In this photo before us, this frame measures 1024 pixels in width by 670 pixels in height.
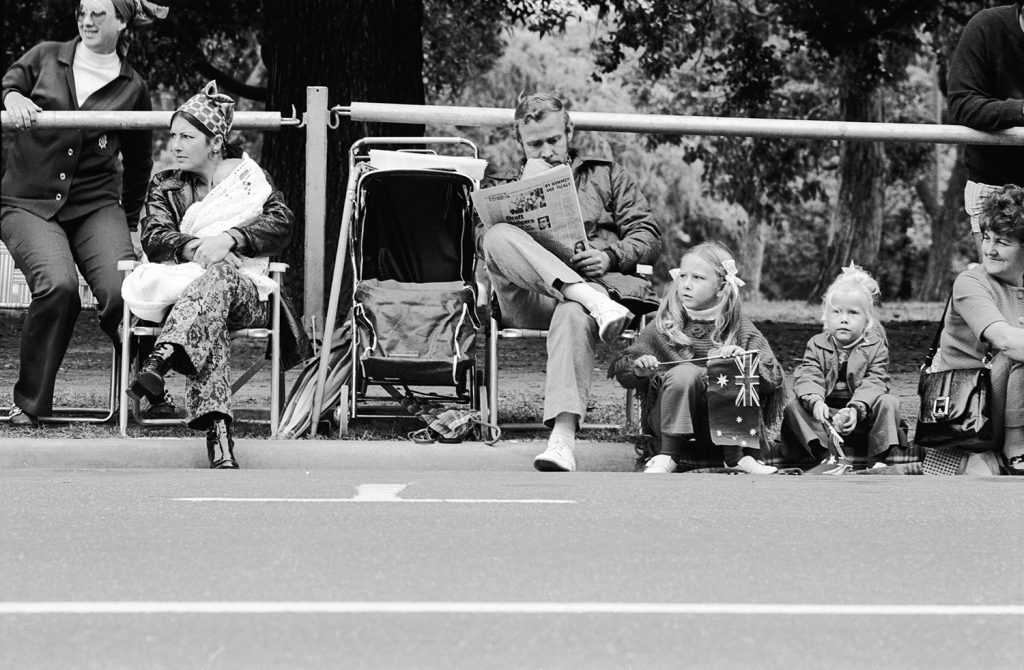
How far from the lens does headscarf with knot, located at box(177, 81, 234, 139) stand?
24.5 ft

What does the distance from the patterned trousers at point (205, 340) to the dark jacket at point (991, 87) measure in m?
3.63

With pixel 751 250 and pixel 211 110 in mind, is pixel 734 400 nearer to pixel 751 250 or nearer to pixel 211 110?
pixel 211 110

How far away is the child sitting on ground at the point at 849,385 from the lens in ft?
23.1

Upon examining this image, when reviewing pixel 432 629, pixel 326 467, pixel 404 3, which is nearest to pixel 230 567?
pixel 432 629

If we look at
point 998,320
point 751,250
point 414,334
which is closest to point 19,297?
point 414,334

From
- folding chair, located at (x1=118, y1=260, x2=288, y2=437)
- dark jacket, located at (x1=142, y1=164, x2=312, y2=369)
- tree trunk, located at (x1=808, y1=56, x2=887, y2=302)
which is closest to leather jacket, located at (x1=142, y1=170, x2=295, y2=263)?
dark jacket, located at (x1=142, y1=164, x2=312, y2=369)

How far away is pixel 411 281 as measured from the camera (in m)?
8.12

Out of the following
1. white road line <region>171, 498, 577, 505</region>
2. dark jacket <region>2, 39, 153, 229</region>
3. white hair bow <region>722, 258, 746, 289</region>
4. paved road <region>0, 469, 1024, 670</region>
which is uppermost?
dark jacket <region>2, 39, 153, 229</region>

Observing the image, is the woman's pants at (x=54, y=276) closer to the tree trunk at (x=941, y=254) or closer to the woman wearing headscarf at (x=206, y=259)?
the woman wearing headscarf at (x=206, y=259)

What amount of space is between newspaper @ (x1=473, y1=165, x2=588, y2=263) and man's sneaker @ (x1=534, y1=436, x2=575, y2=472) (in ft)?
2.88

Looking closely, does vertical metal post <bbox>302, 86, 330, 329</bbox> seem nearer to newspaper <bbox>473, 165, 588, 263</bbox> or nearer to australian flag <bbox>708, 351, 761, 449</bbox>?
newspaper <bbox>473, 165, 588, 263</bbox>

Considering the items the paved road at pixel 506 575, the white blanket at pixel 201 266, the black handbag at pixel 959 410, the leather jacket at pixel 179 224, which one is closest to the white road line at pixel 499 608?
the paved road at pixel 506 575

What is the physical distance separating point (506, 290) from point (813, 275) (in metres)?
55.4

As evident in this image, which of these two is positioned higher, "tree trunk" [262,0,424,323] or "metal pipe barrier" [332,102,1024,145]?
"tree trunk" [262,0,424,323]
